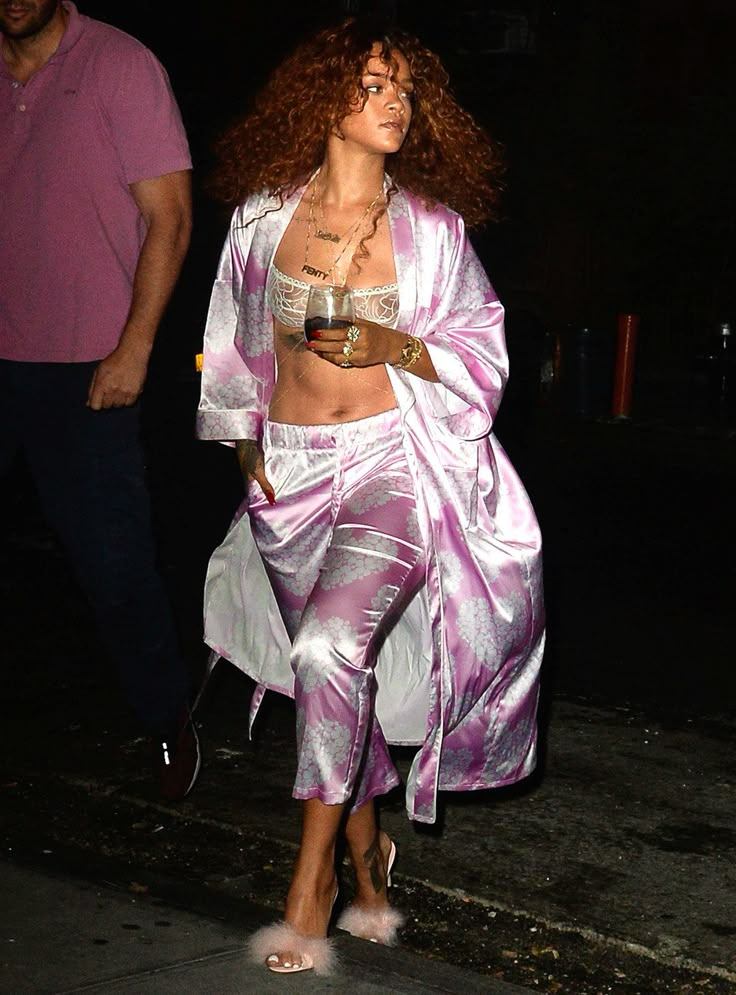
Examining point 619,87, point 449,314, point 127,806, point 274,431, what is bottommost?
point 127,806

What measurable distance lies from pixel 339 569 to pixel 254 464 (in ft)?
1.71

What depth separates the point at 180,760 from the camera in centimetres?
454

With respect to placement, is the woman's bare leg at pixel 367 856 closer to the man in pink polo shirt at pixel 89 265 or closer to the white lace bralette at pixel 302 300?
the man in pink polo shirt at pixel 89 265

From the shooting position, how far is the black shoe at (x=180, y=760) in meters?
4.54

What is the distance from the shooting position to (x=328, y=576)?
346 cm

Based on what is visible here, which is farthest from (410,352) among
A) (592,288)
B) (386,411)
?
(592,288)

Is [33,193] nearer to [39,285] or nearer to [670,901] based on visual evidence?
[39,285]

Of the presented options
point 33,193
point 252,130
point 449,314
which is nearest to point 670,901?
point 449,314

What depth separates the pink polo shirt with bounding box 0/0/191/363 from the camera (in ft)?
14.2

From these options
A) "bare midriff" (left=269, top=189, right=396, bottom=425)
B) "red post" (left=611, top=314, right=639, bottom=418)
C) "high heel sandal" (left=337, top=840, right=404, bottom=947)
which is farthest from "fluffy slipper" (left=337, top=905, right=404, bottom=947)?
"red post" (left=611, top=314, right=639, bottom=418)

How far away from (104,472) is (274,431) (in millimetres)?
711

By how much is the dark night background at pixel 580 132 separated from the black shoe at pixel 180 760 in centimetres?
1493

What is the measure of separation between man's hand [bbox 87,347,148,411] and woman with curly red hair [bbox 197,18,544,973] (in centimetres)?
34

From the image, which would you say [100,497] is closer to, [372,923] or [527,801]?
[372,923]
